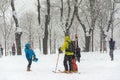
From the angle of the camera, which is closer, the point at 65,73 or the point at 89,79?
the point at 89,79

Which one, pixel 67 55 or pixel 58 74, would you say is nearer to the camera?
pixel 58 74

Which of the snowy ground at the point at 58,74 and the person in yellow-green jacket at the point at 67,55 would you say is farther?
the person in yellow-green jacket at the point at 67,55

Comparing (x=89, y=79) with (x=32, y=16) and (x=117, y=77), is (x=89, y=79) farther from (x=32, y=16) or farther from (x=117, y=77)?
(x=32, y=16)

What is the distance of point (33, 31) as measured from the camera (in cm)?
8706

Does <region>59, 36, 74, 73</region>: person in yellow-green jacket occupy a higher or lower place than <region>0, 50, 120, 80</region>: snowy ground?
higher

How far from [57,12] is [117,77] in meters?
51.0

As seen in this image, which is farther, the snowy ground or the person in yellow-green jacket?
the person in yellow-green jacket

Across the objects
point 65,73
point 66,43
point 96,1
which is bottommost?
point 65,73

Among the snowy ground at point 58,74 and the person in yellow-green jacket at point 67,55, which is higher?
the person in yellow-green jacket at point 67,55

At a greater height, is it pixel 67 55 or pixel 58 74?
pixel 67 55

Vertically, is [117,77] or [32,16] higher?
[32,16]

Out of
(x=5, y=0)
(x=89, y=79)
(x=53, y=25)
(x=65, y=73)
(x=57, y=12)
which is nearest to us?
(x=89, y=79)

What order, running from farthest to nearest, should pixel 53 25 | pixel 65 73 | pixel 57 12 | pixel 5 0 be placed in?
1. pixel 53 25
2. pixel 57 12
3. pixel 5 0
4. pixel 65 73

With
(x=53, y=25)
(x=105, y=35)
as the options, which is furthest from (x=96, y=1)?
(x=53, y=25)
